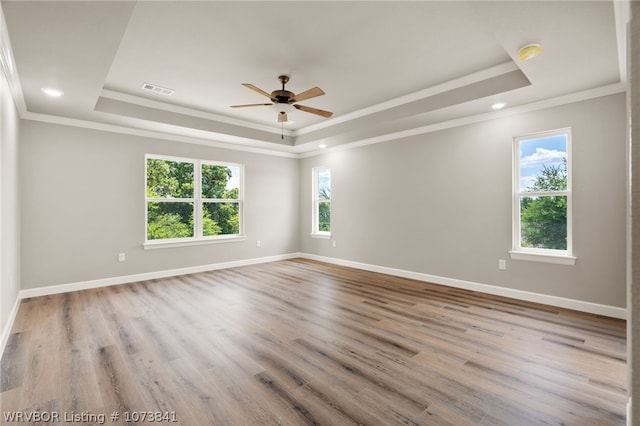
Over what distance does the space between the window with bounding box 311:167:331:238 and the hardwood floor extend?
3008 mm

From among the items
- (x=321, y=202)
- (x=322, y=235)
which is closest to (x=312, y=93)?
(x=321, y=202)

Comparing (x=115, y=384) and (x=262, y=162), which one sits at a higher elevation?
(x=262, y=162)

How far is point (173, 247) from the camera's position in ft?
18.1

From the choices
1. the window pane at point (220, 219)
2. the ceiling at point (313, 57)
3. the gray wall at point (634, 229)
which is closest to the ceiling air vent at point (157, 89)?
the ceiling at point (313, 57)

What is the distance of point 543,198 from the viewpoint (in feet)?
13.1

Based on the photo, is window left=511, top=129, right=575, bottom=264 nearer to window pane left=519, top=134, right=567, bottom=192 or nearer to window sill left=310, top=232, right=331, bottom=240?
window pane left=519, top=134, right=567, bottom=192

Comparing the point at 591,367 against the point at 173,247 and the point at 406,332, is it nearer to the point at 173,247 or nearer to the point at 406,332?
the point at 406,332

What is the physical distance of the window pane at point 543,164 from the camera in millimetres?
3852

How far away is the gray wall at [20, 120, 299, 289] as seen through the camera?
4.24 meters

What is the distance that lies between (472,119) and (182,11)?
3.86 metres

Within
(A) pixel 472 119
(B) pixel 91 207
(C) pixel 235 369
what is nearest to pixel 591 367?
(C) pixel 235 369

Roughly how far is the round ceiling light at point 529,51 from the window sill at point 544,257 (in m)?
Result: 2.38

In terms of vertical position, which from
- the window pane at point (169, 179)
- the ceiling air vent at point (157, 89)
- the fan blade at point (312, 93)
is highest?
the ceiling air vent at point (157, 89)

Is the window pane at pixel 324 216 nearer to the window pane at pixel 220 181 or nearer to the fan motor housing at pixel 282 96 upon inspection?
the window pane at pixel 220 181
